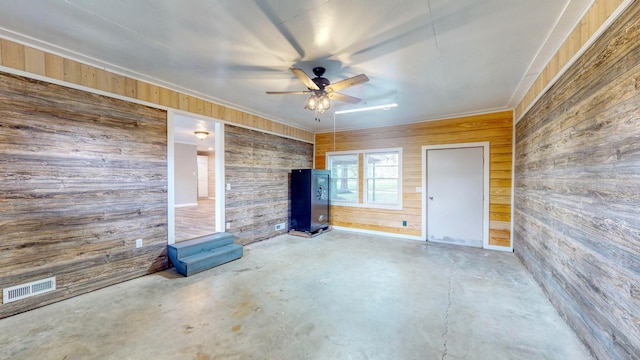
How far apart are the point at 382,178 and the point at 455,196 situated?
5.06 feet

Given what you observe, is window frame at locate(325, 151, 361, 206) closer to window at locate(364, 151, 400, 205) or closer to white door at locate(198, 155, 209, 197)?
window at locate(364, 151, 400, 205)

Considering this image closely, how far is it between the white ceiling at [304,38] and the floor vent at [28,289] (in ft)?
7.72

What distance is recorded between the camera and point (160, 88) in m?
3.48

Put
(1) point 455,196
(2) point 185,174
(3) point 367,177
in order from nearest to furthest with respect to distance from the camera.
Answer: (1) point 455,196
(3) point 367,177
(2) point 185,174

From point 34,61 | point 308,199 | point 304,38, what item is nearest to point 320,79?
point 304,38

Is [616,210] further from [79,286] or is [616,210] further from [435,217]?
[79,286]

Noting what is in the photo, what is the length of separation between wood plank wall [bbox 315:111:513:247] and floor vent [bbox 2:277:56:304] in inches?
194

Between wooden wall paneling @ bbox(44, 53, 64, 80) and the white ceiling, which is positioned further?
wooden wall paneling @ bbox(44, 53, 64, 80)

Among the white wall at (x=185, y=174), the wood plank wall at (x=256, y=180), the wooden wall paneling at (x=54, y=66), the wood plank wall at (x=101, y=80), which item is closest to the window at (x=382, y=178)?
the wood plank wall at (x=256, y=180)

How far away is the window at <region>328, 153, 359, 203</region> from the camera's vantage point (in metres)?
6.24

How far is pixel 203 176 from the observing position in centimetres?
1192

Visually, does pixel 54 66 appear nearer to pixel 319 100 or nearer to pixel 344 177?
pixel 319 100

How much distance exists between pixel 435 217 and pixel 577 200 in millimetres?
3221

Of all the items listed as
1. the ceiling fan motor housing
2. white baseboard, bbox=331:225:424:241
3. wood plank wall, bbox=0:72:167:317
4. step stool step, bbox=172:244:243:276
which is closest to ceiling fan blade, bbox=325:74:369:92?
the ceiling fan motor housing
